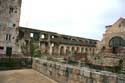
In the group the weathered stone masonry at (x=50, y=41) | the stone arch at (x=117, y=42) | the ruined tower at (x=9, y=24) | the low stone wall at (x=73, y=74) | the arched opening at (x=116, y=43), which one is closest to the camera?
the low stone wall at (x=73, y=74)

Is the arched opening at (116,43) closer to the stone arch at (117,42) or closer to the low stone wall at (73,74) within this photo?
the stone arch at (117,42)

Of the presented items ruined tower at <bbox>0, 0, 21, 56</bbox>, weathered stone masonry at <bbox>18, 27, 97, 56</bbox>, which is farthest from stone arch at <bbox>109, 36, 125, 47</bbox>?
ruined tower at <bbox>0, 0, 21, 56</bbox>

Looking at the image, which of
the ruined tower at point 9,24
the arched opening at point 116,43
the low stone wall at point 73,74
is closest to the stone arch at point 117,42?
the arched opening at point 116,43

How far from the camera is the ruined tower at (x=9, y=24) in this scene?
1346 inches

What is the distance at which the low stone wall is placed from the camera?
10623 millimetres

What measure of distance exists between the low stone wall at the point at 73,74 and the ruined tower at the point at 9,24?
1440cm

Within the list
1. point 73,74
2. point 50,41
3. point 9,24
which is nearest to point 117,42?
point 50,41

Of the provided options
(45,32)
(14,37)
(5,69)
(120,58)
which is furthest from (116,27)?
(5,69)

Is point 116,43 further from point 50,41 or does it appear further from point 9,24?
point 9,24

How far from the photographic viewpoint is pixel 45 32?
44094 millimetres

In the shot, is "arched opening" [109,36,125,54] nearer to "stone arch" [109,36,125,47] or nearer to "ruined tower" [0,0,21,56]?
"stone arch" [109,36,125,47]

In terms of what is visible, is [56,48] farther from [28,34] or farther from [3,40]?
[3,40]

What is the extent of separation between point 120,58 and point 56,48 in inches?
905

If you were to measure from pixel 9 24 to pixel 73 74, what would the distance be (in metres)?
24.2
